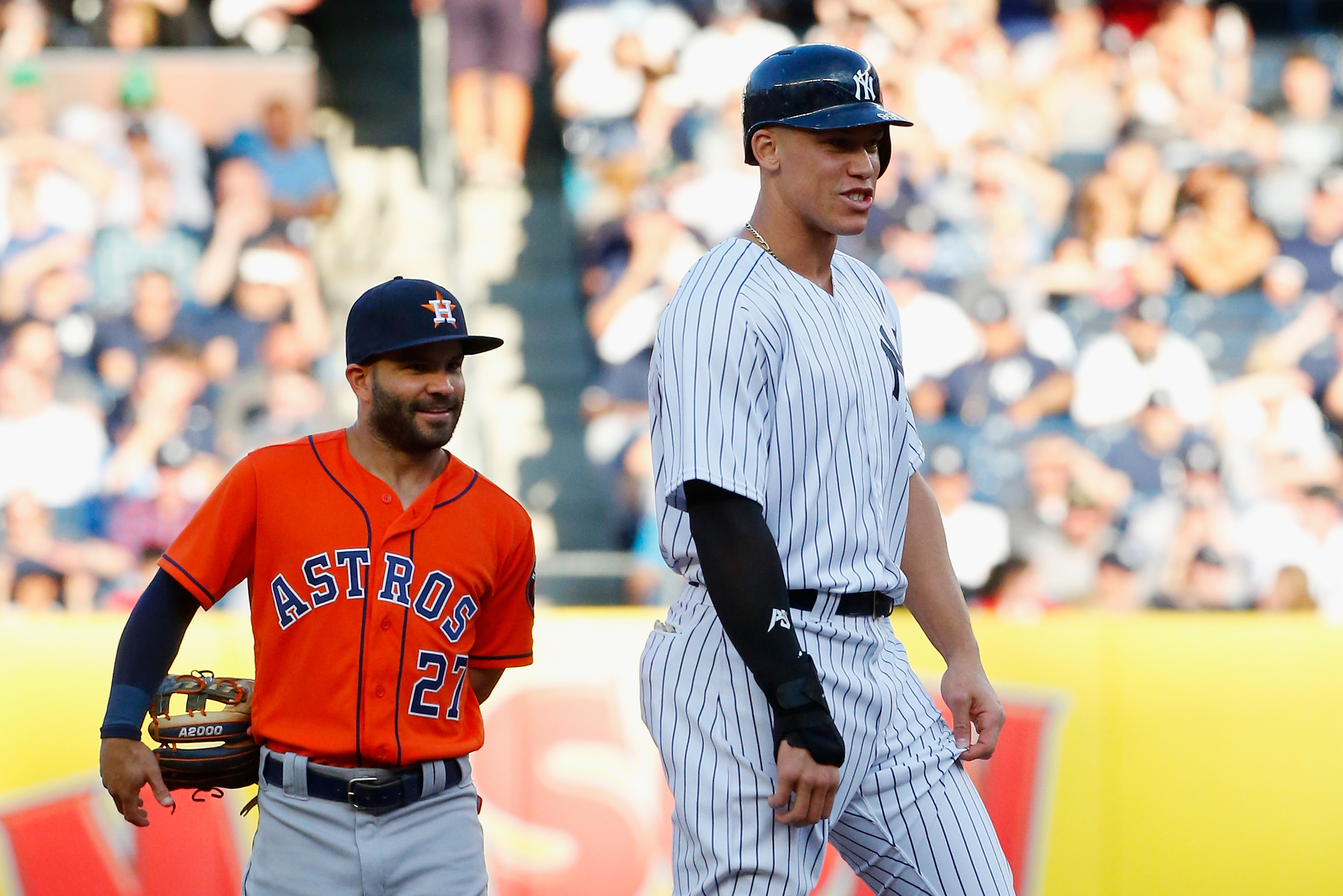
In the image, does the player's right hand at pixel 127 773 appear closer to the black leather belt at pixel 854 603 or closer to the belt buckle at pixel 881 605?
the black leather belt at pixel 854 603

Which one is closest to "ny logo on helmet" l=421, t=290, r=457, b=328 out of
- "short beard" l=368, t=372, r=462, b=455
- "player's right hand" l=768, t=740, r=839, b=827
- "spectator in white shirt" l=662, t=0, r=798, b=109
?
"short beard" l=368, t=372, r=462, b=455

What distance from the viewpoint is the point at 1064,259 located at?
8203 millimetres

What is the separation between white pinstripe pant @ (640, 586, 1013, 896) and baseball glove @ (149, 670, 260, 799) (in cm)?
88

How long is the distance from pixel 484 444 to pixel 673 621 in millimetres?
5562

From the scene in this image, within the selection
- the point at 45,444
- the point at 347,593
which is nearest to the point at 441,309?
the point at 347,593

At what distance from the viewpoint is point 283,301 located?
7934mm

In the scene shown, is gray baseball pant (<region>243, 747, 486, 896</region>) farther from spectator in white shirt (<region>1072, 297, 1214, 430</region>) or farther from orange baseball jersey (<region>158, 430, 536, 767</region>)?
spectator in white shirt (<region>1072, 297, 1214, 430</region>)

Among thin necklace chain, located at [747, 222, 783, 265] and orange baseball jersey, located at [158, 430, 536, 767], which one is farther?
orange baseball jersey, located at [158, 430, 536, 767]

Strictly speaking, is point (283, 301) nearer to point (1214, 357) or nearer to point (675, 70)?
point (675, 70)

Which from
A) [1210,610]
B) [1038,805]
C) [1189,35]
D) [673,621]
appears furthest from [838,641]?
[1189,35]

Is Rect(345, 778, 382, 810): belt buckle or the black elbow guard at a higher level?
the black elbow guard

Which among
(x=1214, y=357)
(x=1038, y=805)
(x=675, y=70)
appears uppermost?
(x=675, y=70)

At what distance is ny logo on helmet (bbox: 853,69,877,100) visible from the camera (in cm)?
244

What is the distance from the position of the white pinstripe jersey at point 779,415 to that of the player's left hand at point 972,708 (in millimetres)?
219
